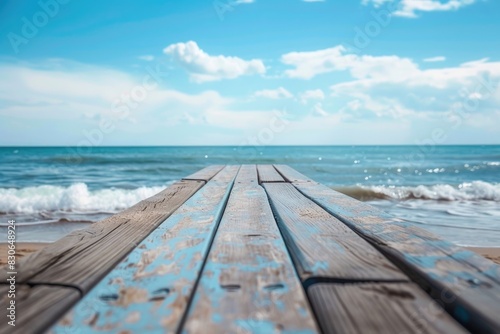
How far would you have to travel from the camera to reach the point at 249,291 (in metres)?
0.70

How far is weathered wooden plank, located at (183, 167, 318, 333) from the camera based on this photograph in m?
0.58

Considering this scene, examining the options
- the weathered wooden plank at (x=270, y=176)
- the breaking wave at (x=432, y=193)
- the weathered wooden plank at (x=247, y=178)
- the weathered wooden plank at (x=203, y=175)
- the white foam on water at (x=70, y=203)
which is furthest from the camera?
the breaking wave at (x=432, y=193)

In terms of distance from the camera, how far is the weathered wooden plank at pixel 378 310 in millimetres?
577

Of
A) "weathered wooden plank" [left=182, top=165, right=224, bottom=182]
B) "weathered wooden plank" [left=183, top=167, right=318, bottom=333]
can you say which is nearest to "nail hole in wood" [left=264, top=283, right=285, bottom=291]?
"weathered wooden plank" [left=183, top=167, right=318, bottom=333]

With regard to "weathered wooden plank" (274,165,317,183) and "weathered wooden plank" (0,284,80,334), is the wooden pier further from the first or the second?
"weathered wooden plank" (274,165,317,183)

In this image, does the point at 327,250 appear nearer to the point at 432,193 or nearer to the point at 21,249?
the point at 21,249

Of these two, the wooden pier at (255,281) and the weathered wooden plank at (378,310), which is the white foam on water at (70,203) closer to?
the wooden pier at (255,281)

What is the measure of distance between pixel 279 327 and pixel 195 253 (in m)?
0.41

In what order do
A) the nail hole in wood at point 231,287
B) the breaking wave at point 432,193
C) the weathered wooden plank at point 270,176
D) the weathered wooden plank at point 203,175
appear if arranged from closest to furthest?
the nail hole in wood at point 231,287, the weathered wooden plank at point 270,176, the weathered wooden plank at point 203,175, the breaking wave at point 432,193

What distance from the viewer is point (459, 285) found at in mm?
729

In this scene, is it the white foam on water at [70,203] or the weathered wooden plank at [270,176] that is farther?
the white foam on water at [70,203]

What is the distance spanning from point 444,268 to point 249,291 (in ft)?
1.59

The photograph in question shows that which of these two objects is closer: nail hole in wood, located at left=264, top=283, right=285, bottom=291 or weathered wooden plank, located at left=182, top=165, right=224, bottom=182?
nail hole in wood, located at left=264, top=283, right=285, bottom=291

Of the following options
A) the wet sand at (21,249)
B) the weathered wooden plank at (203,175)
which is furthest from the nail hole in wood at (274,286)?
the wet sand at (21,249)
